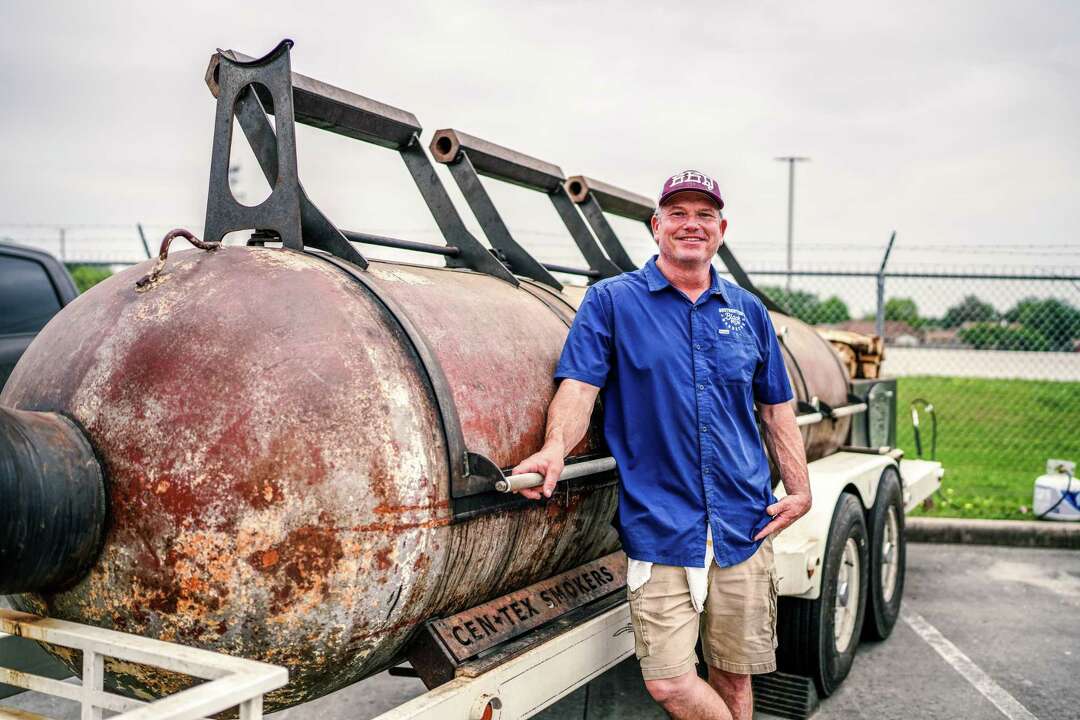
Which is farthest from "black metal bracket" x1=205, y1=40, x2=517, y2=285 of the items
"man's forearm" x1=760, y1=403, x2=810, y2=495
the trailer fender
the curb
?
the curb

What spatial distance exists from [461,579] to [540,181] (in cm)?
240

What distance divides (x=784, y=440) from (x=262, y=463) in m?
2.12

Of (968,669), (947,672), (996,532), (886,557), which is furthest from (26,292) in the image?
(996,532)

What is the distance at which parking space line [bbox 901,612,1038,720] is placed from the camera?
4.68 metres

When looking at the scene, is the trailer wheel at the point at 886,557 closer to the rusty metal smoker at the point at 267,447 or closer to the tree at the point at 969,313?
the rusty metal smoker at the point at 267,447

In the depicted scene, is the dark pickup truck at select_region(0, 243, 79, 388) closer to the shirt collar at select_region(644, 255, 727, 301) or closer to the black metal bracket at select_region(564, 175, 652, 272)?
the black metal bracket at select_region(564, 175, 652, 272)

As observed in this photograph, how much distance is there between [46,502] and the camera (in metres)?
2.30

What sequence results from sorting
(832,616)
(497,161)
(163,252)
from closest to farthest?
1. (163,252)
2. (497,161)
3. (832,616)

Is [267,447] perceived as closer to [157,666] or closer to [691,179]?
[157,666]

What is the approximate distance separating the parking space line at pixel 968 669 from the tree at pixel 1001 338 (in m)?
5.99

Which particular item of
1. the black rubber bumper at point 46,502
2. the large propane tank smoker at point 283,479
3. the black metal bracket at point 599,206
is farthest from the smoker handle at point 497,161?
the black rubber bumper at point 46,502

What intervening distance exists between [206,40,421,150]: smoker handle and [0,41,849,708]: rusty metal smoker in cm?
4

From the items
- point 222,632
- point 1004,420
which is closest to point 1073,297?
point 1004,420

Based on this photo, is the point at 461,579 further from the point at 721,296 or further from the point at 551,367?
the point at 721,296
